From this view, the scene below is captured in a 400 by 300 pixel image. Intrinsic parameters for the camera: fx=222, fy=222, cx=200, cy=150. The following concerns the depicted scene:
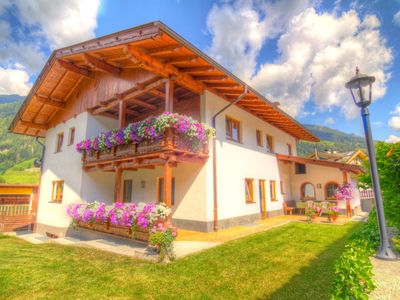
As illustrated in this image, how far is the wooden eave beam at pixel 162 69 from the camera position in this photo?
727 cm

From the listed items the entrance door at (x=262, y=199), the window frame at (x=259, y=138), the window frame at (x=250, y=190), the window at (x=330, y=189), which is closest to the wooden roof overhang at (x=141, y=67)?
the window frame at (x=259, y=138)

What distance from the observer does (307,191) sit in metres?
16.3

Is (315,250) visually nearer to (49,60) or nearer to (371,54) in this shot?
(371,54)

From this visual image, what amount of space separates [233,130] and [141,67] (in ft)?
17.2

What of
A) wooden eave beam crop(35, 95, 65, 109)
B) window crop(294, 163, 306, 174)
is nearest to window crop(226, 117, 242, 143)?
window crop(294, 163, 306, 174)

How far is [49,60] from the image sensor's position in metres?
10.8

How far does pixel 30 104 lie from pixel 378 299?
16671mm

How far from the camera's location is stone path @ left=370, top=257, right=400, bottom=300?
2.30 metres

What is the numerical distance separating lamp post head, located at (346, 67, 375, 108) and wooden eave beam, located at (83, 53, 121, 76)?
31.9 ft

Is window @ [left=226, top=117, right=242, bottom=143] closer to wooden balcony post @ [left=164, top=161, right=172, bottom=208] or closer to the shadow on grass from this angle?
wooden balcony post @ [left=164, top=161, right=172, bottom=208]

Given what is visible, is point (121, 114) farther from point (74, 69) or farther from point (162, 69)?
point (74, 69)

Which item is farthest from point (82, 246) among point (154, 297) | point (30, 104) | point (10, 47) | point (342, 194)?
point (10, 47)

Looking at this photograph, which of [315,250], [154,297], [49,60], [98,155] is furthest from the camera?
[49,60]

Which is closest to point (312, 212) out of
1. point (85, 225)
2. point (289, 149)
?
point (289, 149)
